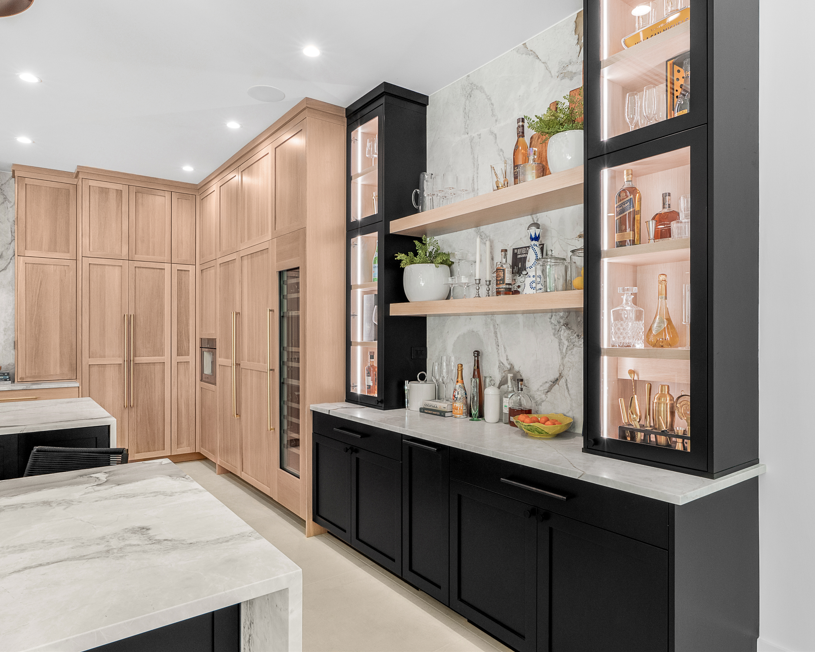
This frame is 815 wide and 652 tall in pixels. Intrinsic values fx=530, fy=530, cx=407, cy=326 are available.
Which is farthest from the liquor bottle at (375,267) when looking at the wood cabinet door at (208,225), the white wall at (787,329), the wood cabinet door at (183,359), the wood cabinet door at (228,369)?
the wood cabinet door at (183,359)

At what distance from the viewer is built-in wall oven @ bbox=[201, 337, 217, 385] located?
491 cm

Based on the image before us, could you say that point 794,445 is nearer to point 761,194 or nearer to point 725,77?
point 761,194

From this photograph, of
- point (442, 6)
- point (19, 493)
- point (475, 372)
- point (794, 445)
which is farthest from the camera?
point (475, 372)

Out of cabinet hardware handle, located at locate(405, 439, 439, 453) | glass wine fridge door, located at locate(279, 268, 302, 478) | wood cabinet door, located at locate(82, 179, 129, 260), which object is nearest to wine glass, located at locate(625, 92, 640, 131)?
cabinet hardware handle, located at locate(405, 439, 439, 453)

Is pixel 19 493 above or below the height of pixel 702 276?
below

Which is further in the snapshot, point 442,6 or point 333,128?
point 333,128

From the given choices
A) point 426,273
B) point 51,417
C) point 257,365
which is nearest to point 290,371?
point 257,365


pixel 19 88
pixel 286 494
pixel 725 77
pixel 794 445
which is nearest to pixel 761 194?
pixel 725 77

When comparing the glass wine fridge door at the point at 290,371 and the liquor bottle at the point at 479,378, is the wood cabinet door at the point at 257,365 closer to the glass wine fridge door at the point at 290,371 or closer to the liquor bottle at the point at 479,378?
the glass wine fridge door at the point at 290,371

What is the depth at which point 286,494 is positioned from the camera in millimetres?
3609

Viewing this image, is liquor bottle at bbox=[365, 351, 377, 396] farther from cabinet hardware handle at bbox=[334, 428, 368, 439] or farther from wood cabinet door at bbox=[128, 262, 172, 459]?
wood cabinet door at bbox=[128, 262, 172, 459]

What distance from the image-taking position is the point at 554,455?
1.98 m

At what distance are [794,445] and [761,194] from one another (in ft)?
2.91

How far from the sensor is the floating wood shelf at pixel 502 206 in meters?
2.20
